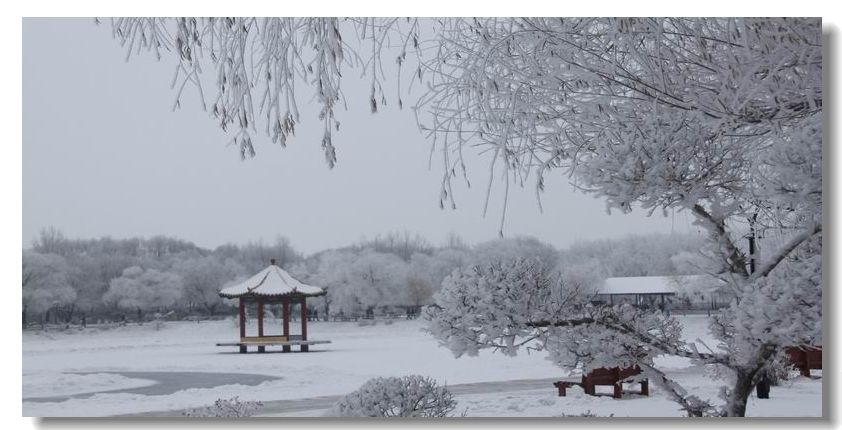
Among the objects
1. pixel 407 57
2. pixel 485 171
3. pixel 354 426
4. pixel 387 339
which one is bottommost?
pixel 354 426

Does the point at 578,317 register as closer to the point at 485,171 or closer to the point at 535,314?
the point at 535,314

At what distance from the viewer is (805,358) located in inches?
134

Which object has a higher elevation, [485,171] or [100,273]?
[485,171]

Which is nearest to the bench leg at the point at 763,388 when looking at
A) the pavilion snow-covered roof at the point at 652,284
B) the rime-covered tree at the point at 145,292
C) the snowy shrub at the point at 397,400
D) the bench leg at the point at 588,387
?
the pavilion snow-covered roof at the point at 652,284

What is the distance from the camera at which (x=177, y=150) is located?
3547 millimetres

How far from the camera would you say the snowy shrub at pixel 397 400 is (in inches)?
135

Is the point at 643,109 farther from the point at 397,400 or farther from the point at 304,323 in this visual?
the point at 304,323

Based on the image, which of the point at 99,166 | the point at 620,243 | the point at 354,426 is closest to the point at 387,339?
the point at 354,426

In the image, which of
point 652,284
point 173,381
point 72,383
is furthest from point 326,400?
point 652,284

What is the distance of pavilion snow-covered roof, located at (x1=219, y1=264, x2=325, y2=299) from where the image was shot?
3.57 meters

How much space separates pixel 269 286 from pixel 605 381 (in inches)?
53.1

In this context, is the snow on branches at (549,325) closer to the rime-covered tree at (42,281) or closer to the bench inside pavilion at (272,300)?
the bench inside pavilion at (272,300)

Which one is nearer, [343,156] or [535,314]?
[535,314]
